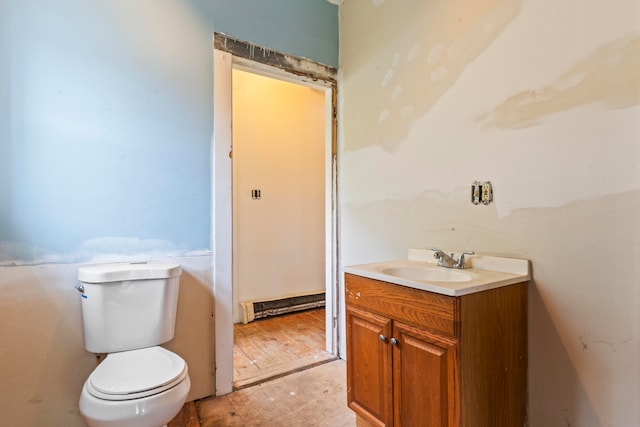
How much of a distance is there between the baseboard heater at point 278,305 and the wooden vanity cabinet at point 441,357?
6.02ft

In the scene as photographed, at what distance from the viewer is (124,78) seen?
171 cm

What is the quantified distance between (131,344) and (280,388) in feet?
3.02

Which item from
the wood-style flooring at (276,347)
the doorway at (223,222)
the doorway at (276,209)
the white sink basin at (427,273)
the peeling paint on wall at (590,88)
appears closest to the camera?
the peeling paint on wall at (590,88)

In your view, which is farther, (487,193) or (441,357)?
(487,193)

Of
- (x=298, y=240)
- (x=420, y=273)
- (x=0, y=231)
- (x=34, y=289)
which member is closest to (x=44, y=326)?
(x=34, y=289)

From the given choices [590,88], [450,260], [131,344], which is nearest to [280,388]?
[131,344]

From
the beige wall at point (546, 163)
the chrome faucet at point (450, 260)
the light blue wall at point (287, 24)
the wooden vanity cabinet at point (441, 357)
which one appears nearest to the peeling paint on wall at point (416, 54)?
the beige wall at point (546, 163)

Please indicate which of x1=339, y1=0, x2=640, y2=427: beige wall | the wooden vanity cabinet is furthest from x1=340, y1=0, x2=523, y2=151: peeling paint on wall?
the wooden vanity cabinet

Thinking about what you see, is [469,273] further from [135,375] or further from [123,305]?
[123,305]

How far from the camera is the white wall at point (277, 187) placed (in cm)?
317

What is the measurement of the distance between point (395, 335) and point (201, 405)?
4.08 feet

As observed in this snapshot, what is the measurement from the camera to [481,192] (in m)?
1.54

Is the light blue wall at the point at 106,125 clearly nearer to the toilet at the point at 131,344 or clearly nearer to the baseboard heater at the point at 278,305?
the toilet at the point at 131,344

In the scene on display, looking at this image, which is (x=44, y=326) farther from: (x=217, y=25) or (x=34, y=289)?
(x=217, y=25)
